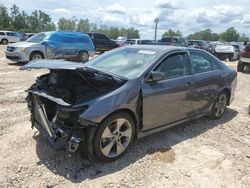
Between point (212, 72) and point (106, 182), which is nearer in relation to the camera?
point (106, 182)

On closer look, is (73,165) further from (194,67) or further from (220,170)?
(194,67)

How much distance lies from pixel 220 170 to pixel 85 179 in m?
1.93

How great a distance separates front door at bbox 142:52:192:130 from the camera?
4.44 metres

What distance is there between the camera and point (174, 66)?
16.5 ft

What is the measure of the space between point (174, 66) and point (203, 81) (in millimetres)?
854

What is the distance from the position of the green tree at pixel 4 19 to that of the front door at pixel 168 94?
223 ft

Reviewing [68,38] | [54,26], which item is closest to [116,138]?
[68,38]

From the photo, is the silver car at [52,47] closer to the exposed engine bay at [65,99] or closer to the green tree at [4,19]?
the exposed engine bay at [65,99]

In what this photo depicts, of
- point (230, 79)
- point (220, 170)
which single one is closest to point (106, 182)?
point (220, 170)

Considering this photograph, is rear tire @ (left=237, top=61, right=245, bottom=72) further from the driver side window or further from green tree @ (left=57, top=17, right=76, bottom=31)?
green tree @ (left=57, top=17, right=76, bottom=31)

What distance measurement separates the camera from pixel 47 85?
15.2 ft

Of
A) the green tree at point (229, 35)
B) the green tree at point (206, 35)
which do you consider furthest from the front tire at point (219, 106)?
the green tree at point (229, 35)

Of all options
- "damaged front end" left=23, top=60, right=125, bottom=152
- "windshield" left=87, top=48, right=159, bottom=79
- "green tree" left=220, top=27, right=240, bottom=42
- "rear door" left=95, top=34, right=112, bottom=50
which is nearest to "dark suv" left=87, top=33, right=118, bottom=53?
"rear door" left=95, top=34, right=112, bottom=50

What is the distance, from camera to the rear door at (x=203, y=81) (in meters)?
5.38
